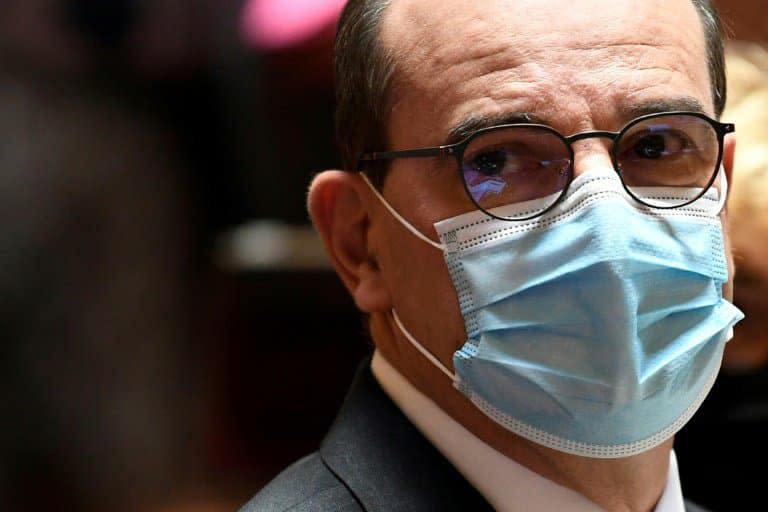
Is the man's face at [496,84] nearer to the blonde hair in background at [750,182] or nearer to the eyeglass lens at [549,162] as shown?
the eyeglass lens at [549,162]

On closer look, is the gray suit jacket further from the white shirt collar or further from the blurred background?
the blurred background

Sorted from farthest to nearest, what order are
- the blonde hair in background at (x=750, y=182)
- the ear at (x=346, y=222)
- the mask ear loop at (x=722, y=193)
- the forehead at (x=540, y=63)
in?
the blonde hair in background at (x=750, y=182), the ear at (x=346, y=222), the mask ear loop at (x=722, y=193), the forehead at (x=540, y=63)

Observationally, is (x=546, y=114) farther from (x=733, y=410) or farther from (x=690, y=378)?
(x=733, y=410)

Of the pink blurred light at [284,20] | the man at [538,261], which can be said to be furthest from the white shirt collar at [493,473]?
the pink blurred light at [284,20]

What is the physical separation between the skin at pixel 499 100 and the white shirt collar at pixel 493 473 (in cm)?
2

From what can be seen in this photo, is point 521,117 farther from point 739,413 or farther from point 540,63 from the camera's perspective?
point 739,413

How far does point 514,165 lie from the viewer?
211cm

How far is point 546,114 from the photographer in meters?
2.09

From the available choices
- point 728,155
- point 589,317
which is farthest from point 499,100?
point 728,155

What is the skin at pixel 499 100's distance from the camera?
209 centimetres

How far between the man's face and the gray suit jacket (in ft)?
0.57

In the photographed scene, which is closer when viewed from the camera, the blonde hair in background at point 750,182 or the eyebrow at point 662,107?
the eyebrow at point 662,107

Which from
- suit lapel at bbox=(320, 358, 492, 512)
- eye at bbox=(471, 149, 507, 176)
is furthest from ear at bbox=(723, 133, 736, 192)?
suit lapel at bbox=(320, 358, 492, 512)

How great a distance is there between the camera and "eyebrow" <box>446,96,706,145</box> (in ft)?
6.88
